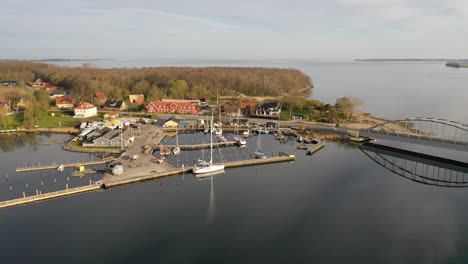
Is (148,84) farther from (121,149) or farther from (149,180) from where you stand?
(149,180)

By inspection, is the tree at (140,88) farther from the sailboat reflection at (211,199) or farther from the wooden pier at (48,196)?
the wooden pier at (48,196)

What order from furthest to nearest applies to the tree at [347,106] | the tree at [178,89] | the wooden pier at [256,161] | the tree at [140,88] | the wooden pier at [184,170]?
1. the tree at [140,88]
2. the tree at [178,89]
3. the tree at [347,106]
4. the wooden pier at [256,161]
5. the wooden pier at [184,170]

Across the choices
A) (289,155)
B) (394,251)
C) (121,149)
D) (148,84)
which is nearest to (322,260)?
(394,251)

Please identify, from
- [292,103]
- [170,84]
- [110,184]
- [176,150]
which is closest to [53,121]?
[176,150]

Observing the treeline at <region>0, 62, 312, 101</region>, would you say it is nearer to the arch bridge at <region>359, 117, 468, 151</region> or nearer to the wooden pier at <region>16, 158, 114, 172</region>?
the arch bridge at <region>359, 117, 468, 151</region>

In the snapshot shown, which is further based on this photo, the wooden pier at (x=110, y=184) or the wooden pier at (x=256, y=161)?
the wooden pier at (x=256, y=161)

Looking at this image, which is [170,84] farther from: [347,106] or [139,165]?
[139,165]

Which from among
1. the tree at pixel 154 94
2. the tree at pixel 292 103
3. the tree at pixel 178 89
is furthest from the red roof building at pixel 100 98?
the tree at pixel 292 103

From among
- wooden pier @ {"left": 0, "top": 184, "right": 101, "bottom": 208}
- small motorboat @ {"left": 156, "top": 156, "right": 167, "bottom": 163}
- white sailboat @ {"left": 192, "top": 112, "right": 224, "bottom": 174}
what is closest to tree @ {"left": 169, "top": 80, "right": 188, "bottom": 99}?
small motorboat @ {"left": 156, "top": 156, "right": 167, "bottom": 163}
